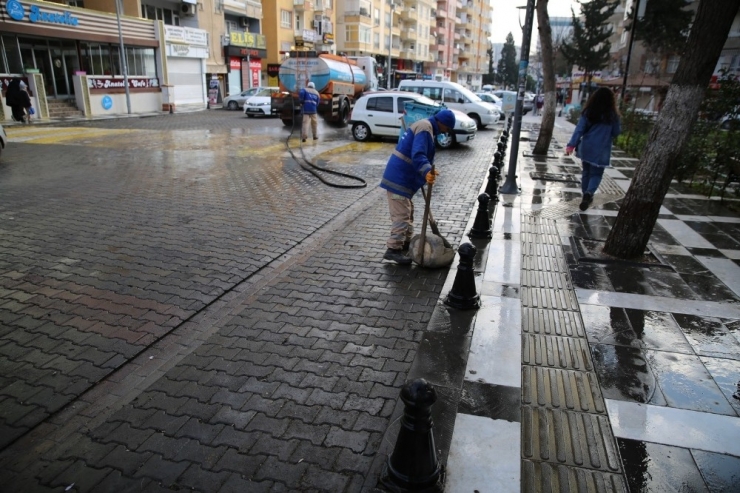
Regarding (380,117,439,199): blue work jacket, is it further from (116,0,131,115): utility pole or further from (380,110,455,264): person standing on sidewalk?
(116,0,131,115): utility pole

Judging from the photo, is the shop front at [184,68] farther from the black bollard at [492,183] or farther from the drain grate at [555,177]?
the black bollard at [492,183]

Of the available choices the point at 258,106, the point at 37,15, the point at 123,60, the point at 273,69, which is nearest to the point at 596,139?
the point at 258,106

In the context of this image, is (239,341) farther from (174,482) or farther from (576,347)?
(576,347)

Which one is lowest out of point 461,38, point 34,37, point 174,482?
point 174,482

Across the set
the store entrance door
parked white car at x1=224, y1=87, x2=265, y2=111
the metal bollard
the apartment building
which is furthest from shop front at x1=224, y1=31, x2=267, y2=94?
the metal bollard

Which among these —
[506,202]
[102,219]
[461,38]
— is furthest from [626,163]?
[461,38]

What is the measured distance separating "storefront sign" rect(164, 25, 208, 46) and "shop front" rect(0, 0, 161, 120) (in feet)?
5.02

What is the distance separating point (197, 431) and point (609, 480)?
2.30 metres

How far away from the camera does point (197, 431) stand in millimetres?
3027

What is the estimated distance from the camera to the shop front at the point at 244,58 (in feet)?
120

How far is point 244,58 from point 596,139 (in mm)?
35521

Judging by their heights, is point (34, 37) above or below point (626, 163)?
above

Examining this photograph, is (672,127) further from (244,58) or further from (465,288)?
(244,58)

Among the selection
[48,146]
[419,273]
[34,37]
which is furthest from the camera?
[34,37]
